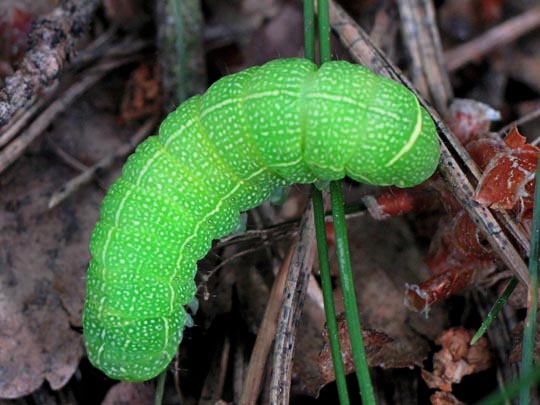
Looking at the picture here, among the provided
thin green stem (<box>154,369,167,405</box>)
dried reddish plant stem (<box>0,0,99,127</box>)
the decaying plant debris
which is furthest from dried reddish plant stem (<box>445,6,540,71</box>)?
thin green stem (<box>154,369,167,405</box>)

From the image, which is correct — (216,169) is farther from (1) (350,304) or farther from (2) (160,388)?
(2) (160,388)

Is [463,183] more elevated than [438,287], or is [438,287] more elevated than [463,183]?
[463,183]

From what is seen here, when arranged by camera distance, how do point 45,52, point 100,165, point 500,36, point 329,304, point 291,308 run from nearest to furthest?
point 329,304, point 291,308, point 45,52, point 100,165, point 500,36

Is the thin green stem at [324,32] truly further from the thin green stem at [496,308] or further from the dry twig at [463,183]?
the thin green stem at [496,308]

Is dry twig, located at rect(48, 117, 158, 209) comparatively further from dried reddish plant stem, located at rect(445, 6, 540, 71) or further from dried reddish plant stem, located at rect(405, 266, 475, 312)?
dried reddish plant stem, located at rect(445, 6, 540, 71)

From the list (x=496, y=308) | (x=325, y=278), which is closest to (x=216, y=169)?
(x=325, y=278)

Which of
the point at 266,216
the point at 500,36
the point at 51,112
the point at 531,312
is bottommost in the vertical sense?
the point at 531,312
